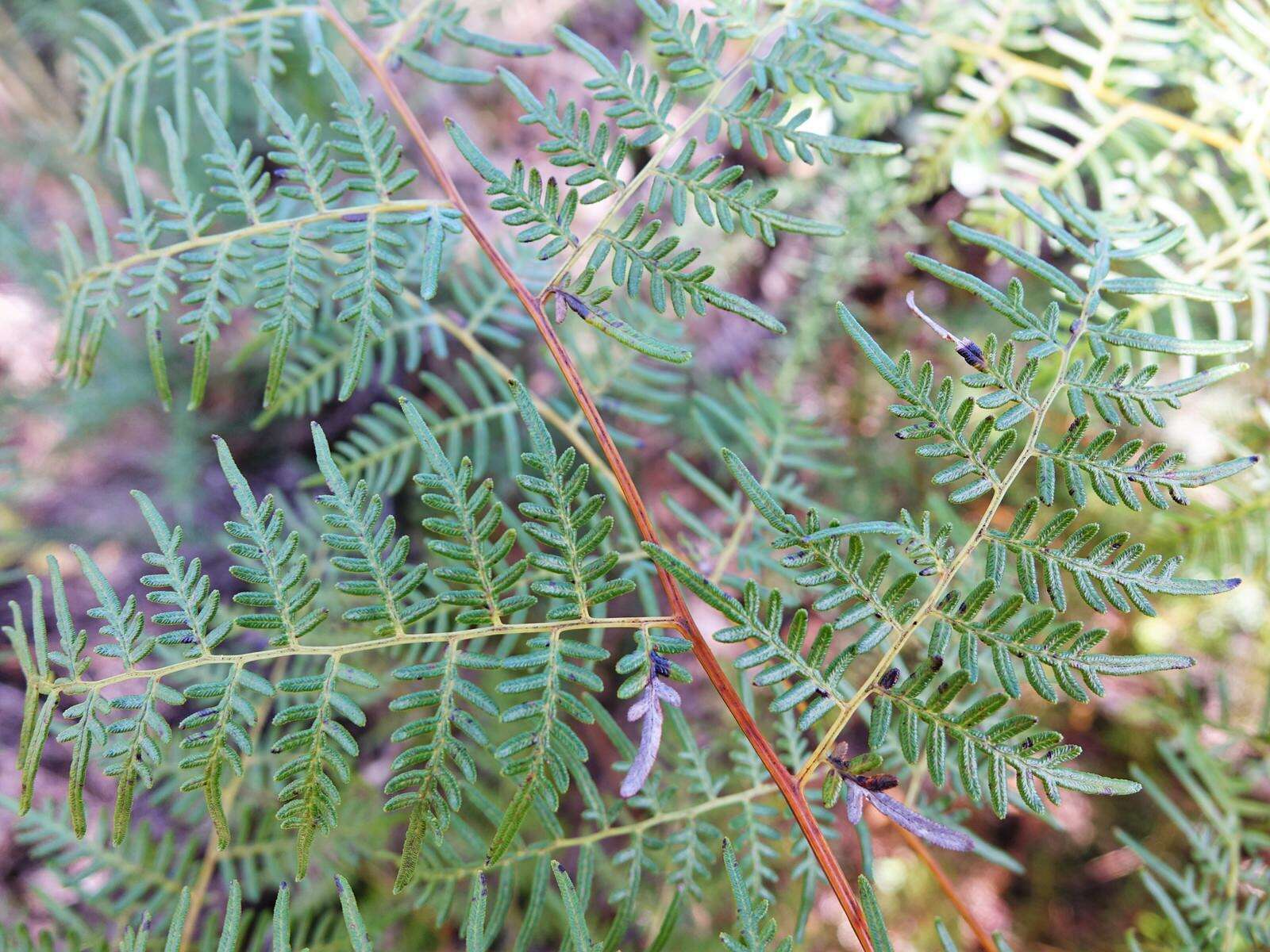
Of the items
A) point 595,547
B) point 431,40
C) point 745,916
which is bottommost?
point 745,916

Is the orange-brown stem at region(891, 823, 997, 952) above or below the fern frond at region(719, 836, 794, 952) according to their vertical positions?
below

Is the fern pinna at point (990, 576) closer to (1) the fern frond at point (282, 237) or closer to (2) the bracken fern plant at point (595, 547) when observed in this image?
(2) the bracken fern plant at point (595, 547)

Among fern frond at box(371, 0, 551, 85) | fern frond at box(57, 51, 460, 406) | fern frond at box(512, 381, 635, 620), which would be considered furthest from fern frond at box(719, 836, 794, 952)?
fern frond at box(371, 0, 551, 85)

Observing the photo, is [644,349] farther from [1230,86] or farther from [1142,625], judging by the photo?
[1142,625]

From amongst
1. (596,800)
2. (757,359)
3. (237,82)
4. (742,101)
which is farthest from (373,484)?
(237,82)

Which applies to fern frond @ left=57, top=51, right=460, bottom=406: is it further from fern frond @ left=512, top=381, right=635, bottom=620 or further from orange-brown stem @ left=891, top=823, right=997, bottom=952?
orange-brown stem @ left=891, top=823, right=997, bottom=952

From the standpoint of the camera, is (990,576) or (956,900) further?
(956,900)

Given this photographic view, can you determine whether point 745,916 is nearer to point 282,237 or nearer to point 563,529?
point 563,529

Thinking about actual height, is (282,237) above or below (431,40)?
below

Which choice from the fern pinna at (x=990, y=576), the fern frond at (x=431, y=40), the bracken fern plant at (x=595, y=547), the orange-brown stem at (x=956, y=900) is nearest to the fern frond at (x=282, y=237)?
the bracken fern plant at (x=595, y=547)

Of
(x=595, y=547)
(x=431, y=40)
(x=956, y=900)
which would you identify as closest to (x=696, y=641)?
(x=595, y=547)

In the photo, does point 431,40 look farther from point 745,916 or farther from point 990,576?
point 745,916

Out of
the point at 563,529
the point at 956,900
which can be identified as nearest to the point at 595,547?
the point at 563,529
